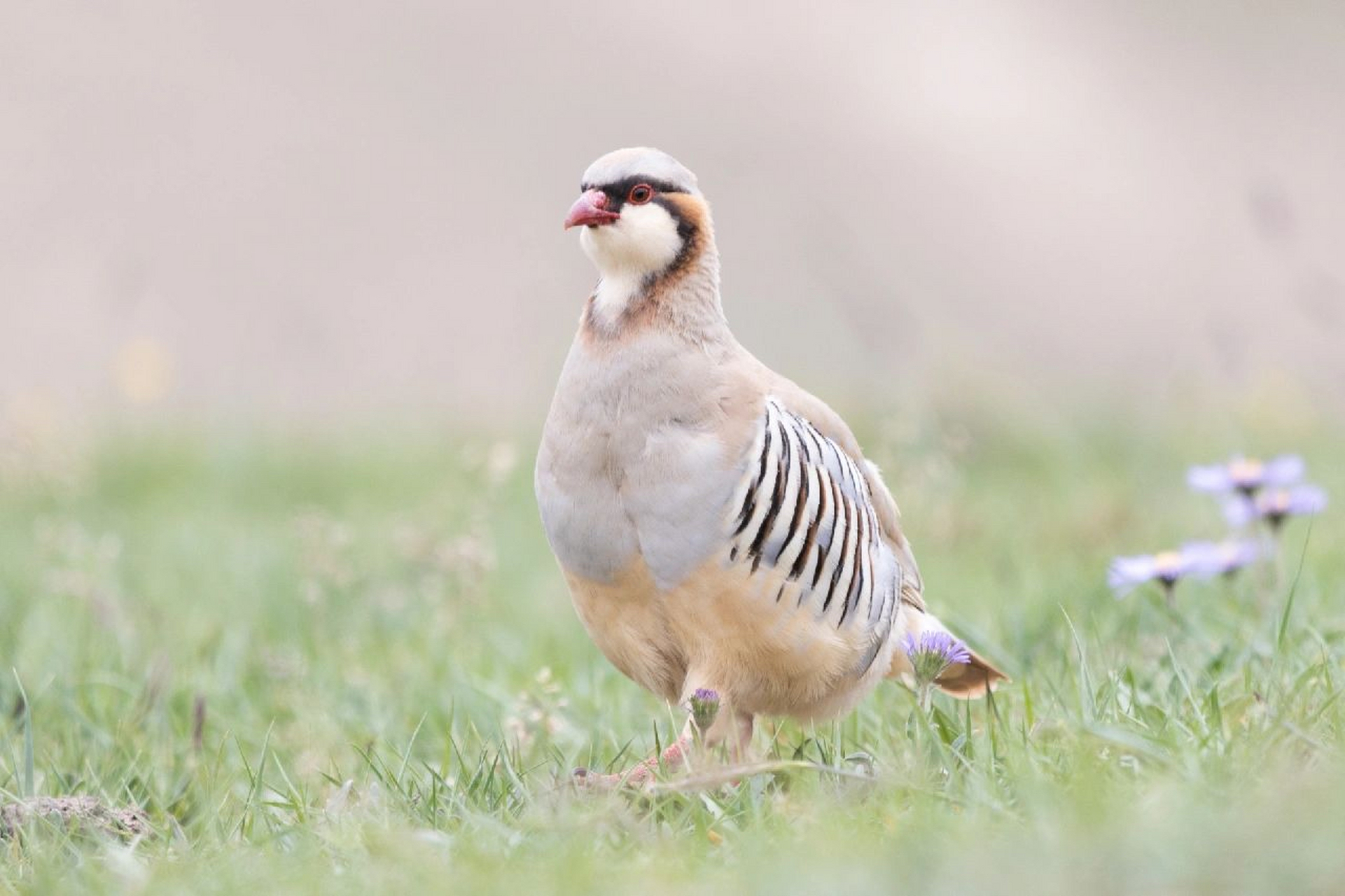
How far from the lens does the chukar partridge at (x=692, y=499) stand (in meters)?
3.46

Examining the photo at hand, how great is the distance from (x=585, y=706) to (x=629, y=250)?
1.24 m

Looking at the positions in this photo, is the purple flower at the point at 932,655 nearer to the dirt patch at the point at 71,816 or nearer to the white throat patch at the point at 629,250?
the white throat patch at the point at 629,250

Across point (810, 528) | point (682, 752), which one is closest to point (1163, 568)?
point (810, 528)

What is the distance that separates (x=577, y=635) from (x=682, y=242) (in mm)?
1842

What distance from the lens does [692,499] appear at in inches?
135

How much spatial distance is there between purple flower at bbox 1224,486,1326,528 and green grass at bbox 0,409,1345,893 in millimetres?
141

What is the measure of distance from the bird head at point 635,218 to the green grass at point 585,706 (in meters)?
0.93

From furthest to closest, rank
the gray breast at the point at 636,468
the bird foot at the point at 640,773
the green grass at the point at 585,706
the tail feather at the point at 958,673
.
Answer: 1. the tail feather at the point at 958,673
2. the gray breast at the point at 636,468
3. the bird foot at the point at 640,773
4. the green grass at the point at 585,706

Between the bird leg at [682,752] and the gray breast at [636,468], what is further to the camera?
the gray breast at [636,468]

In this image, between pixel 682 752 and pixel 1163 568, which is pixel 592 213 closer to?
pixel 682 752

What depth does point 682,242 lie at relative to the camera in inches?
150

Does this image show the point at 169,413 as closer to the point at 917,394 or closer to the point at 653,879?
the point at 917,394

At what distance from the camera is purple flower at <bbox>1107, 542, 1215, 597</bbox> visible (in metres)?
4.03

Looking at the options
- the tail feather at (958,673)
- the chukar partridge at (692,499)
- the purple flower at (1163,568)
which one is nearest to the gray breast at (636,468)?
the chukar partridge at (692,499)
